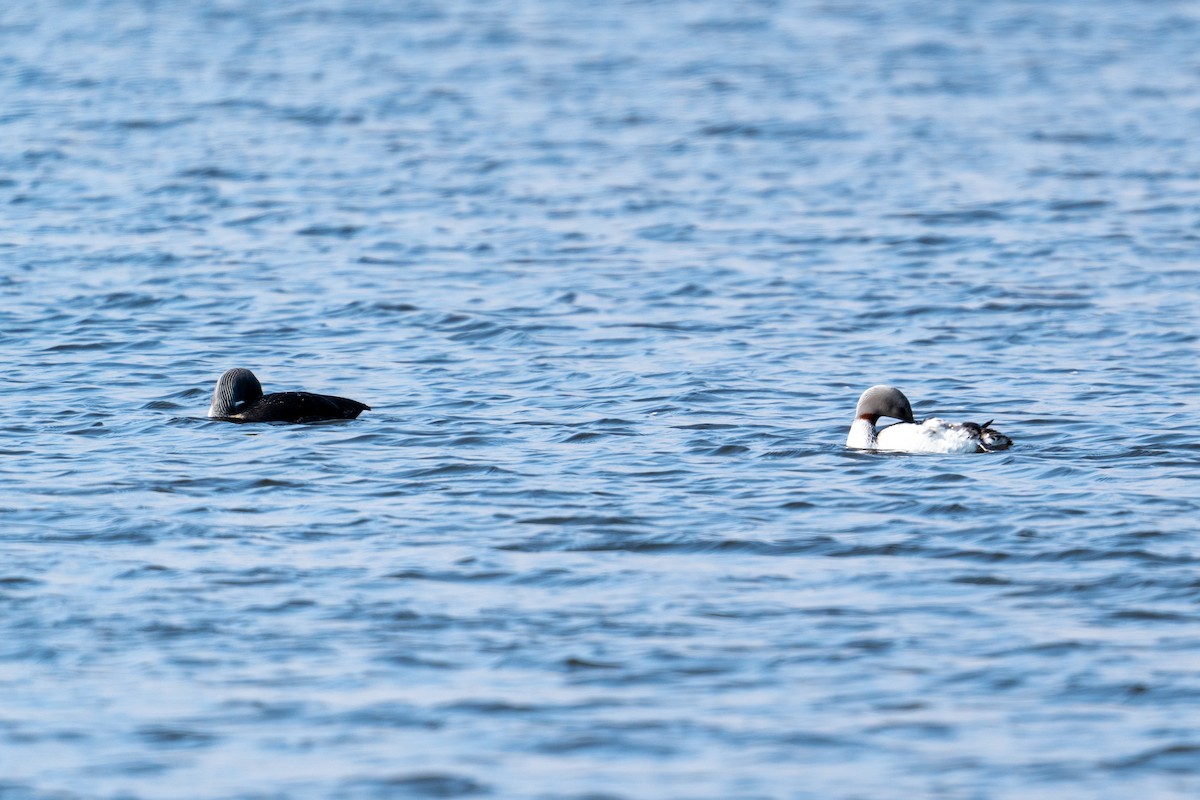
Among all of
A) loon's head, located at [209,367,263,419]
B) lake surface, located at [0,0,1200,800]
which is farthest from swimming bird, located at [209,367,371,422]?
lake surface, located at [0,0,1200,800]

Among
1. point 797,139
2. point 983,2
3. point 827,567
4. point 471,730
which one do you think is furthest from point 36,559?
point 983,2

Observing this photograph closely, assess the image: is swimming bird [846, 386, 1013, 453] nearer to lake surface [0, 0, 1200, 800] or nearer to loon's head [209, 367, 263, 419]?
lake surface [0, 0, 1200, 800]

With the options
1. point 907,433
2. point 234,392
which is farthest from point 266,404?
point 907,433

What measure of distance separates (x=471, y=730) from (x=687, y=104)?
2539 cm

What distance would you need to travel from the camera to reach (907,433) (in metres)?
14.3

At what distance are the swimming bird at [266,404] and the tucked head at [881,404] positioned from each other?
12.8ft

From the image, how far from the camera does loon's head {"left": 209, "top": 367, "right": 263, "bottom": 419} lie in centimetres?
1527

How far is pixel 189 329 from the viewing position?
19.2 meters

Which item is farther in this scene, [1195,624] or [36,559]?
[36,559]

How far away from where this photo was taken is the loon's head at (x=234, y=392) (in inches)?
601

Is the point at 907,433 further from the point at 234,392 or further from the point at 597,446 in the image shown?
the point at 234,392

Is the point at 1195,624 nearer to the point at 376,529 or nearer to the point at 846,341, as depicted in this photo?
the point at 376,529

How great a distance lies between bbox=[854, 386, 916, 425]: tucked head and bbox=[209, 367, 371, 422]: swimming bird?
3900 mm

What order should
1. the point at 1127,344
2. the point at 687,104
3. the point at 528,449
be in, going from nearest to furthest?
the point at 528,449, the point at 1127,344, the point at 687,104
